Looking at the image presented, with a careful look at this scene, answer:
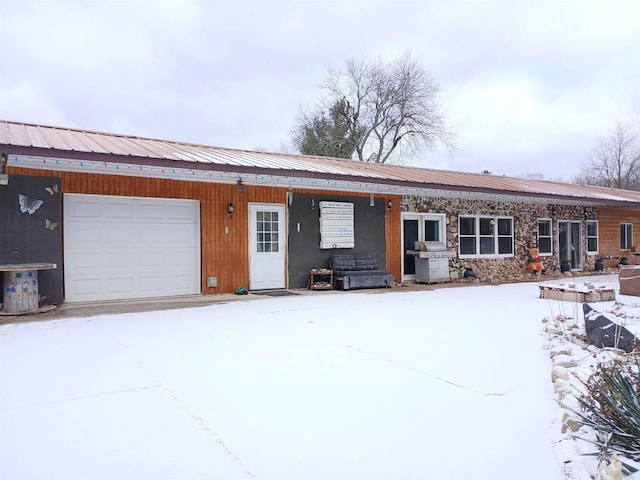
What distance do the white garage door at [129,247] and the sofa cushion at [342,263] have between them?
3.00 meters

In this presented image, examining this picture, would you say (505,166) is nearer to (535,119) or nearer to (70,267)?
(535,119)

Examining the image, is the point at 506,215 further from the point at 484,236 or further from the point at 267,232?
the point at 267,232

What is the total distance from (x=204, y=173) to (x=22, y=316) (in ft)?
12.5

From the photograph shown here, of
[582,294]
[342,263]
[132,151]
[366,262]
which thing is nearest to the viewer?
[132,151]

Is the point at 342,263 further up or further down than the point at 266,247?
further down

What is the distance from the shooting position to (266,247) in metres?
9.96

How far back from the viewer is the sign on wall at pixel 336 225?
10.5m

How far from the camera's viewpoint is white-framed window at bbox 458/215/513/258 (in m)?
12.8

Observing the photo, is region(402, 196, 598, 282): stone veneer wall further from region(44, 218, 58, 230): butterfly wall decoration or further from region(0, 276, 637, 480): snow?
region(44, 218, 58, 230): butterfly wall decoration

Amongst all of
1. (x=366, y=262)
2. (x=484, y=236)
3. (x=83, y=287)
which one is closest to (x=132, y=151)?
(x=83, y=287)

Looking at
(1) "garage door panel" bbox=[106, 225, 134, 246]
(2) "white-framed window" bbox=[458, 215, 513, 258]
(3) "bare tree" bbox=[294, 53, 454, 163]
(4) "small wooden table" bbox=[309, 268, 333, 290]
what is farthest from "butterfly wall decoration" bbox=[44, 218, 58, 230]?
(3) "bare tree" bbox=[294, 53, 454, 163]

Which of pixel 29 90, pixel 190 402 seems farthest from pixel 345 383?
pixel 29 90

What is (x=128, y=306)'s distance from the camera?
7.59 meters

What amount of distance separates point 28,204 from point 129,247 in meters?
1.72
